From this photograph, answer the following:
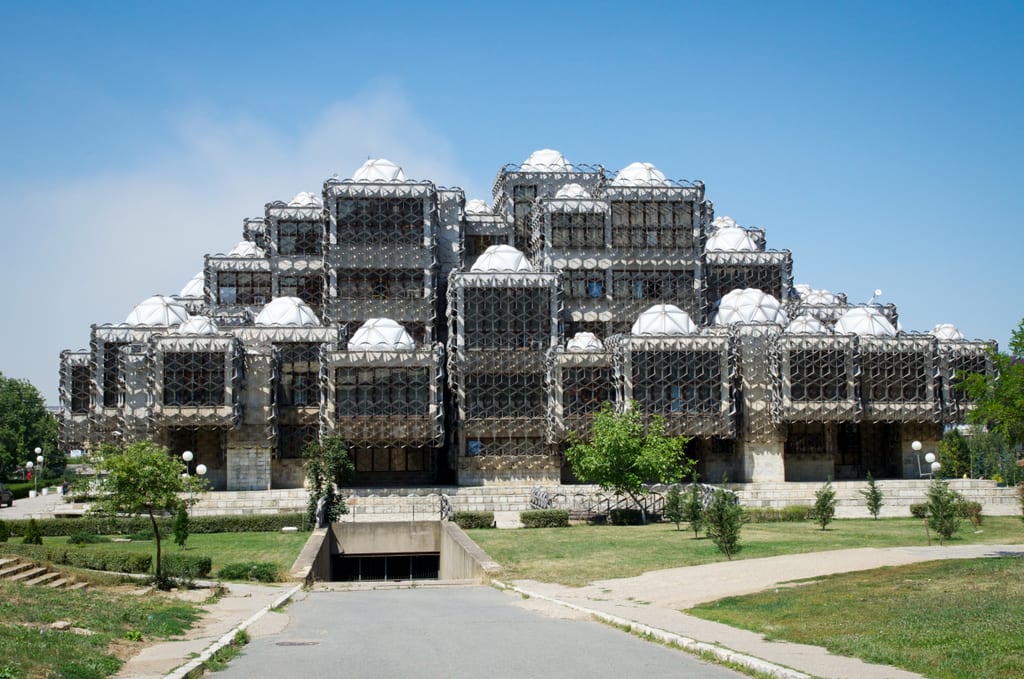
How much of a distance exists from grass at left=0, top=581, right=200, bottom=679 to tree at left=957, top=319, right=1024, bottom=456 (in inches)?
867

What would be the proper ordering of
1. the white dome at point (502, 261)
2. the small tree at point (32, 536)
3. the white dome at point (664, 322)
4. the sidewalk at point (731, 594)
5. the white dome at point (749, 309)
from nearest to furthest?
the sidewalk at point (731, 594) < the small tree at point (32, 536) < the white dome at point (664, 322) < the white dome at point (502, 261) < the white dome at point (749, 309)

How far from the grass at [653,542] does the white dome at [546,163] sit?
41.1 metres

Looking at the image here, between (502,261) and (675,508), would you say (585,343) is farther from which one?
(675,508)

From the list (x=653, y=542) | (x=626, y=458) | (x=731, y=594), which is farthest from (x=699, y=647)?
(x=626, y=458)

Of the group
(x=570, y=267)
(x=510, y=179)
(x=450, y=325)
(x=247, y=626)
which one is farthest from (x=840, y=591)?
(x=510, y=179)

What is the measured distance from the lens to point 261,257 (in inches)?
3108

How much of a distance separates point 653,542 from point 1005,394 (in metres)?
15.2

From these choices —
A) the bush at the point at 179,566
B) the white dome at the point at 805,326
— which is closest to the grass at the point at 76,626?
the bush at the point at 179,566

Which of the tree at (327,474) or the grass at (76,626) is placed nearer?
the grass at (76,626)

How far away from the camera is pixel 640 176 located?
3127 inches

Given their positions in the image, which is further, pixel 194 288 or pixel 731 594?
pixel 194 288

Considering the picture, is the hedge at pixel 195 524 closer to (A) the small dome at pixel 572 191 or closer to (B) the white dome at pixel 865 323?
(A) the small dome at pixel 572 191

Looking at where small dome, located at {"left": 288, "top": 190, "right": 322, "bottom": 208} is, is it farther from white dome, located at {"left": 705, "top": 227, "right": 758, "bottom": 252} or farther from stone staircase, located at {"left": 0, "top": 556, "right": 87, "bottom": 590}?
stone staircase, located at {"left": 0, "top": 556, "right": 87, "bottom": 590}

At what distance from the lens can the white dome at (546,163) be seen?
276 feet
